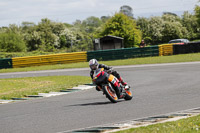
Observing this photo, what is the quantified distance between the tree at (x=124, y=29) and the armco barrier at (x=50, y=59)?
17441mm

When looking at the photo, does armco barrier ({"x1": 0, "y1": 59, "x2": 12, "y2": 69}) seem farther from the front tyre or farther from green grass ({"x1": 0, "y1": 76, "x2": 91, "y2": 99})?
the front tyre

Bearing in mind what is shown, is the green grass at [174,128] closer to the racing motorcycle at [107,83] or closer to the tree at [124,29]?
the racing motorcycle at [107,83]

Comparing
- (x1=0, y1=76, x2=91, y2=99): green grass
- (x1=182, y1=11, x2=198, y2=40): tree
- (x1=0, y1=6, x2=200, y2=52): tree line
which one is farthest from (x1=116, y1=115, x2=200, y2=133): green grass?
(x1=182, y1=11, x2=198, y2=40): tree

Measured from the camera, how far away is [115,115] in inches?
334

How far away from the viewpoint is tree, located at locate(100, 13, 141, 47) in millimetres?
53125

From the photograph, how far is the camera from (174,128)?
252 inches

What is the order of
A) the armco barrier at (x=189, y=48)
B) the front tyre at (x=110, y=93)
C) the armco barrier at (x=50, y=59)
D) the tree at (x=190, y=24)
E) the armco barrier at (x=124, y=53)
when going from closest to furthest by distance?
the front tyre at (x=110, y=93) < the armco barrier at (x=189, y=48) < the armco barrier at (x=124, y=53) < the armco barrier at (x=50, y=59) < the tree at (x=190, y=24)

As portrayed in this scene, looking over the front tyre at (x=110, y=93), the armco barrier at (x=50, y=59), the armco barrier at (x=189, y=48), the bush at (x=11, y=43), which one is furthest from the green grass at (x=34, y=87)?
the bush at (x=11, y=43)

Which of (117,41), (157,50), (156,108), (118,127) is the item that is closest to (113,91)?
(156,108)

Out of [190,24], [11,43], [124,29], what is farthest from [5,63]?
[190,24]

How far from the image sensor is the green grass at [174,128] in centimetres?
621

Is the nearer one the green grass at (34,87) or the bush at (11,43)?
the green grass at (34,87)

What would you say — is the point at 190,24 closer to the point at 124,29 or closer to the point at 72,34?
the point at 72,34

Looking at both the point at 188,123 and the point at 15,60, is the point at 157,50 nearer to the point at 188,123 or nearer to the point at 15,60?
the point at 15,60
